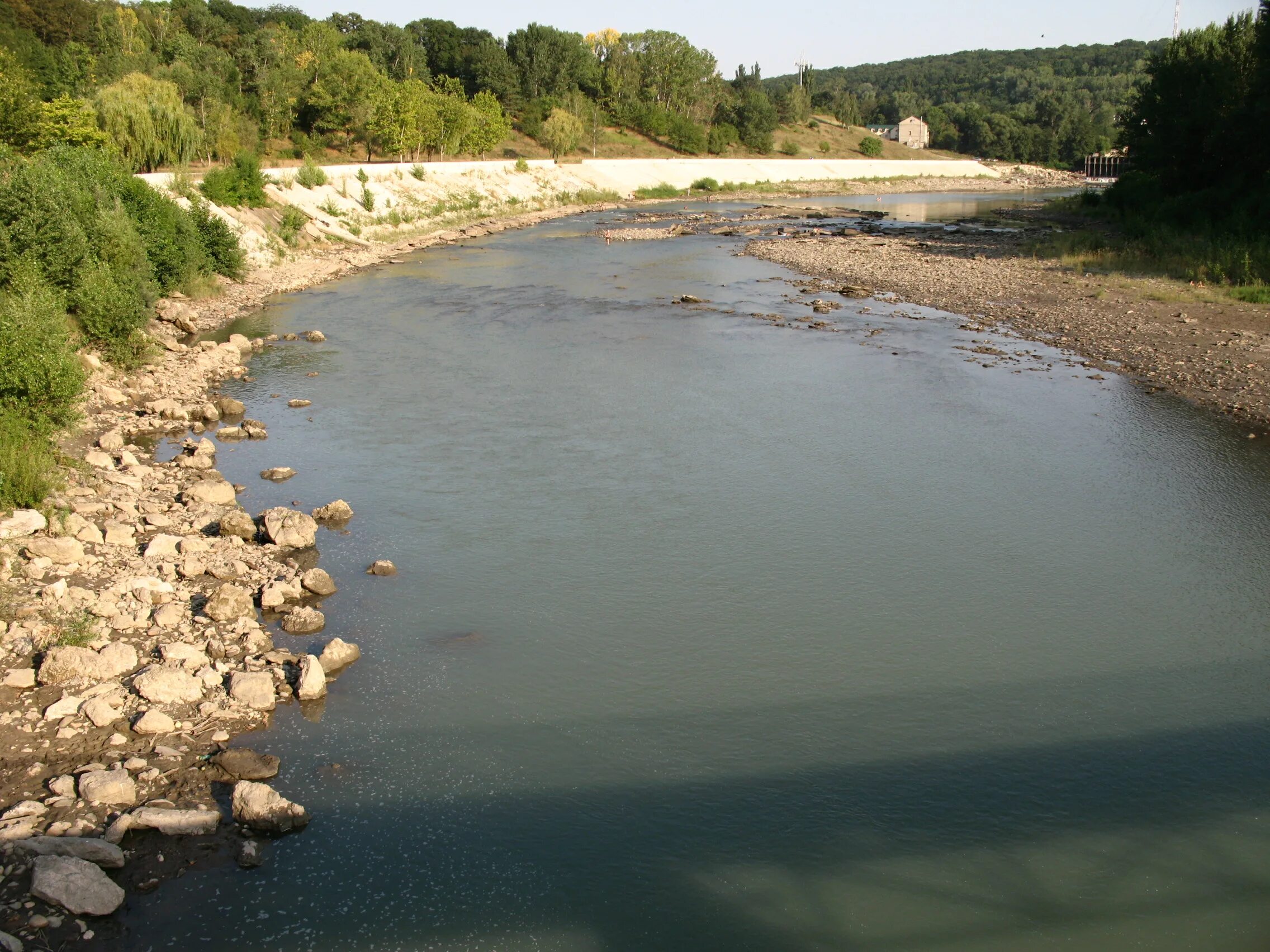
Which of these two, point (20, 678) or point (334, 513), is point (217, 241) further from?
point (20, 678)

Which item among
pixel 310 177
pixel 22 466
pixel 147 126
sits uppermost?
pixel 147 126

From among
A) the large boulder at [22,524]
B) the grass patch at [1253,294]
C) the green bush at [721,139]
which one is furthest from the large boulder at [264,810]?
the green bush at [721,139]

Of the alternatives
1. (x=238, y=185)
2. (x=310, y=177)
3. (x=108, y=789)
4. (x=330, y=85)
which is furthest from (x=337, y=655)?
(x=330, y=85)

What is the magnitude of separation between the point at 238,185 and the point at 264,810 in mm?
32940

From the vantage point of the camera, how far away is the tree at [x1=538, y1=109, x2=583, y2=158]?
76625 mm

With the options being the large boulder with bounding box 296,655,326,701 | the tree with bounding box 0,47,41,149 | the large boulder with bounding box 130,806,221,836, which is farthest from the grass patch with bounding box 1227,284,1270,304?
the tree with bounding box 0,47,41,149

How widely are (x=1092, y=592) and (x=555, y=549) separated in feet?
21.6

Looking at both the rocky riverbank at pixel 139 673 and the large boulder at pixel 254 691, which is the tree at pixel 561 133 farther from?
the large boulder at pixel 254 691

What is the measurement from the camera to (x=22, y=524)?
37.1 feet

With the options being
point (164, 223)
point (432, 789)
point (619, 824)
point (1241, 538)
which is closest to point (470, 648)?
point (432, 789)

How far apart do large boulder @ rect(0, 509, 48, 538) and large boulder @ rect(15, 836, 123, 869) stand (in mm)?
5190

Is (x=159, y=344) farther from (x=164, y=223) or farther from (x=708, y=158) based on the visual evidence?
(x=708, y=158)

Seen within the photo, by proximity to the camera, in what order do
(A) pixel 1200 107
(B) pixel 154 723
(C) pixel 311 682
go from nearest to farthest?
1. (B) pixel 154 723
2. (C) pixel 311 682
3. (A) pixel 1200 107

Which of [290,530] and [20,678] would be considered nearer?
[20,678]
